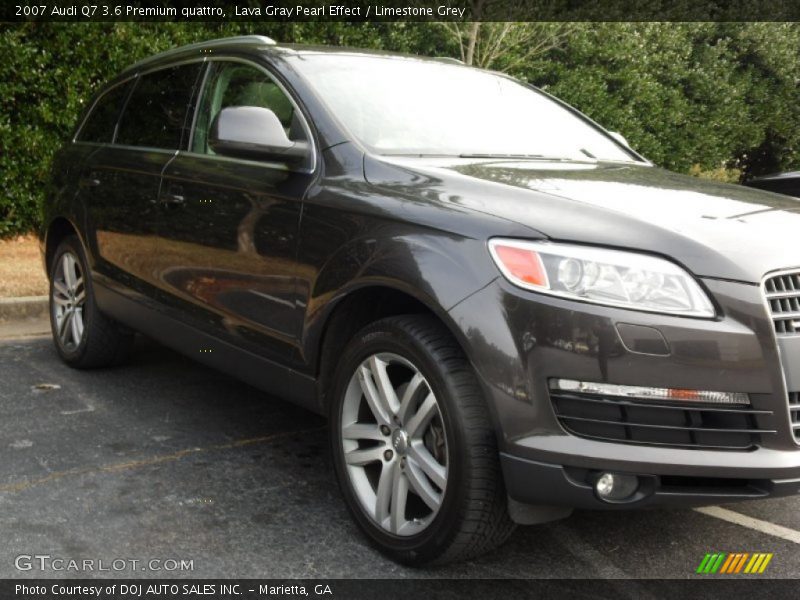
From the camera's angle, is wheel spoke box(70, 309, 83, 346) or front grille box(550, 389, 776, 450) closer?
front grille box(550, 389, 776, 450)

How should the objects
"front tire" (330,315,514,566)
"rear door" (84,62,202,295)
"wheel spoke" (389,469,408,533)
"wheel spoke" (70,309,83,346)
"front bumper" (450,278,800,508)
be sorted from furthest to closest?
1. "wheel spoke" (70,309,83,346)
2. "rear door" (84,62,202,295)
3. "wheel spoke" (389,469,408,533)
4. "front tire" (330,315,514,566)
5. "front bumper" (450,278,800,508)

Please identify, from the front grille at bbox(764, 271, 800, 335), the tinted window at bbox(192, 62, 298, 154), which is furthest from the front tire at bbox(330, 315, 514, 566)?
the tinted window at bbox(192, 62, 298, 154)

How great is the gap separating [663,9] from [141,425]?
12.0 metres

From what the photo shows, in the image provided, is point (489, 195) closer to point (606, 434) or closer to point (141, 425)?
point (606, 434)

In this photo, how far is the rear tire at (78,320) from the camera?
5191 millimetres

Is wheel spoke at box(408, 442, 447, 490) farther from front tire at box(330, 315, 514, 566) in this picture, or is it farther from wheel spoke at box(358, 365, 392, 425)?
wheel spoke at box(358, 365, 392, 425)

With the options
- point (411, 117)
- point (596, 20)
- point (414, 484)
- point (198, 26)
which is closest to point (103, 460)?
point (414, 484)

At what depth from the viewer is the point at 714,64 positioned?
549 inches

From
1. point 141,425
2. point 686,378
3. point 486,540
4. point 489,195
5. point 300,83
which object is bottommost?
point 141,425

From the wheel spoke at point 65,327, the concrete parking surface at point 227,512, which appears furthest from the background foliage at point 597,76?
the concrete parking surface at point 227,512

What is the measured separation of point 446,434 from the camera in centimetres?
281

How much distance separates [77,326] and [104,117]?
1189 millimetres

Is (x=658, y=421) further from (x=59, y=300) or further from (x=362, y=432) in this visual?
(x=59, y=300)

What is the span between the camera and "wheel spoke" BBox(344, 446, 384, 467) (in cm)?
314
